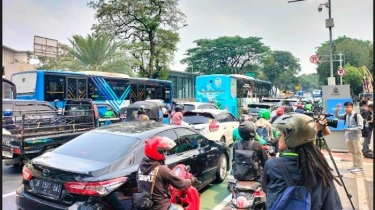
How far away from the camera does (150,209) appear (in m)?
2.98

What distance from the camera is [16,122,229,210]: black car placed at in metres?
3.44

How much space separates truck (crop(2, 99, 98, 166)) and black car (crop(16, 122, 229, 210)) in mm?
3003

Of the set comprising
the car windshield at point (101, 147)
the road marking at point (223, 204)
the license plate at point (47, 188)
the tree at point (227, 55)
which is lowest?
the road marking at point (223, 204)

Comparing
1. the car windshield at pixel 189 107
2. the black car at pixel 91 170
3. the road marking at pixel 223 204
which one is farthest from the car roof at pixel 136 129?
the car windshield at pixel 189 107

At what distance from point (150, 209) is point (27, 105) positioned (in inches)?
301

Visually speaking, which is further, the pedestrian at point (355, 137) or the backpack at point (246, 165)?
the pedestrian at point (355, 137)

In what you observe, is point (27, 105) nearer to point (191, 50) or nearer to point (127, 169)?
point (127, 169)

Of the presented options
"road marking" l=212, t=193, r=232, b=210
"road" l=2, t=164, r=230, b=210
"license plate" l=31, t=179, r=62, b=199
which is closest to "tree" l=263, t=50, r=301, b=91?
"road" l=2, t=164, r=230, b=210

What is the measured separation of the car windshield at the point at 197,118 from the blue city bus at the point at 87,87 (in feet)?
13.8

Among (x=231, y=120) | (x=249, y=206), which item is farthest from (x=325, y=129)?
(x=231, y=120)

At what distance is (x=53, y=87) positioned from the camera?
46.0 feet

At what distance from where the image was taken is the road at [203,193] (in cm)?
526

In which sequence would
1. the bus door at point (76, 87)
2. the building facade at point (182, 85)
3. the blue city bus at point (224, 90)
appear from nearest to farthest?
the bus door at point (76, 87)
the blue city bus at point (224, 90)
the building facade at point (182, 85)

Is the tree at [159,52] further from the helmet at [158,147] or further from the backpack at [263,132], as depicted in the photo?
the helmet at [158,147]
